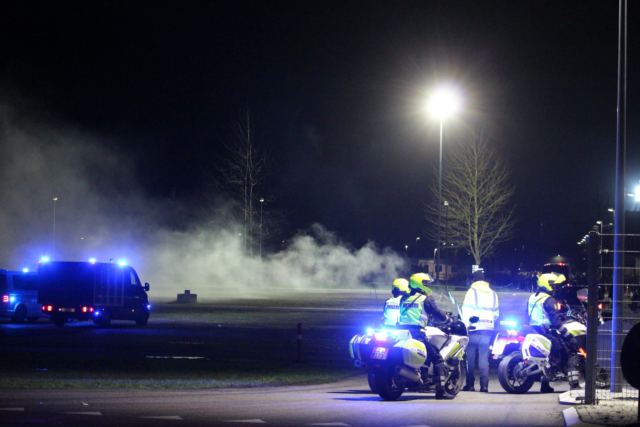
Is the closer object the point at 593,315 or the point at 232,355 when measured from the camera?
the point at 593,315

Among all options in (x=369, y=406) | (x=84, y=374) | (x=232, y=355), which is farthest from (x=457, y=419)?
(x=232, y=355)

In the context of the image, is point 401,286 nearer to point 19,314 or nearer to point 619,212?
point 619,212

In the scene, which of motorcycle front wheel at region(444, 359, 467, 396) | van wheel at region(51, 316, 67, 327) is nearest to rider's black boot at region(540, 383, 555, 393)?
motorcycle front wheel at region(444, 359, 467, 396)

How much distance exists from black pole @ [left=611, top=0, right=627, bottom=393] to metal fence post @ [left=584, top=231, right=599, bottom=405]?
425 mm

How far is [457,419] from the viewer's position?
29.1ft

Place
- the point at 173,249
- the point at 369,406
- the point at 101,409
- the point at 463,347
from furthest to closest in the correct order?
the point at 173,249, the point at 463,347, the point at 369,406, the point at 101,409

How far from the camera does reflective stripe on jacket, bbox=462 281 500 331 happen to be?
1206 centimetres

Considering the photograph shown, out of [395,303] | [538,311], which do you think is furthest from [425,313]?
[538,311]

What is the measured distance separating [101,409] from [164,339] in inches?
443

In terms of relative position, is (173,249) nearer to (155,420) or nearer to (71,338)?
(71,338)

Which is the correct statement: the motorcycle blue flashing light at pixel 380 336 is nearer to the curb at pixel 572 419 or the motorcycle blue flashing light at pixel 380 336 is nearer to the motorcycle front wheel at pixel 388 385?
the motorcycle front wheel at pixel 388 385

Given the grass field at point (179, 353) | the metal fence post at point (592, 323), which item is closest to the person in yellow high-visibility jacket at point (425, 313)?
the metal fence post at point (592, 323)

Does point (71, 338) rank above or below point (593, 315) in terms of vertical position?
below

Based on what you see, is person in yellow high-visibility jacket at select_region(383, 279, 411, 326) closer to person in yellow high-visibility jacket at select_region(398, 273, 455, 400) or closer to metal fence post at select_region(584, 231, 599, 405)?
person in yellow high-visibility jacket at select_region(398, 273, 455, 400)
